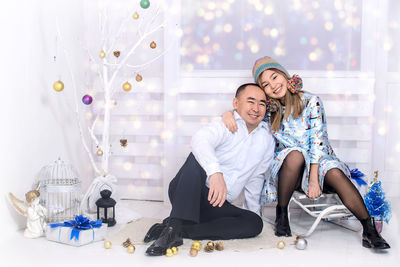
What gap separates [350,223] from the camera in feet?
7.97

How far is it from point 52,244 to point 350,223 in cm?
156

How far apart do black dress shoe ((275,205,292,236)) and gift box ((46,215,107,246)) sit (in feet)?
2.81

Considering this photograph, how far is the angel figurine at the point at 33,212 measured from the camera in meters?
2.13

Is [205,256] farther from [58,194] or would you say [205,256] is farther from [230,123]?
[58,194]

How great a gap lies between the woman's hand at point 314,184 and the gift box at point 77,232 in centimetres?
103

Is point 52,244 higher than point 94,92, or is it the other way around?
point 94,92

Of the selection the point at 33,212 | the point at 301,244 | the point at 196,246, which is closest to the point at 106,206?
the point at 33,212

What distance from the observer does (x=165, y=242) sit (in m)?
1.89

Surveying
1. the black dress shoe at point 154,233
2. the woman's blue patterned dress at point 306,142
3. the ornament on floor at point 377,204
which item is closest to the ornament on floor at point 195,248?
the black dress shoe at point 154,233

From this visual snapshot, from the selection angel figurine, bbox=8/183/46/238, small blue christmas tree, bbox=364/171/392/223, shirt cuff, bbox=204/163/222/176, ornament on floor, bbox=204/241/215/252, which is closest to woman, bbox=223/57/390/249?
small blue christmas tree, bbox=364/171/392/223

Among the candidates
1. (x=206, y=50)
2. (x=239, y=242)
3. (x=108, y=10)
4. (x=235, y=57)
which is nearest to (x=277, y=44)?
(x=235, y=57)

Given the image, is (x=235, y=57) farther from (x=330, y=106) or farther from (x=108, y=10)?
(x=108, y=10)

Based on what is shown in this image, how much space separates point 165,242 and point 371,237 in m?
0.92

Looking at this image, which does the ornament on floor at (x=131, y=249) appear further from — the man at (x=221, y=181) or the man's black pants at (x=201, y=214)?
the man's black pants at (x=201, y=214)
